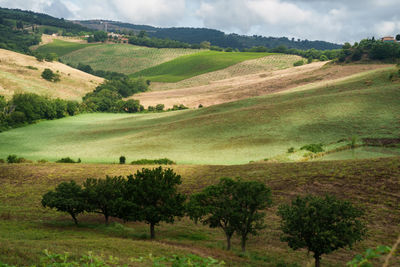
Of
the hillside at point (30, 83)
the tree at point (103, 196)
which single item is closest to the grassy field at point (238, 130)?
the tree at point (103, 196)

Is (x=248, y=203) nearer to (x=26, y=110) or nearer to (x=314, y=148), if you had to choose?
(x=314, y=148)

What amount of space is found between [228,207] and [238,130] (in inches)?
2384

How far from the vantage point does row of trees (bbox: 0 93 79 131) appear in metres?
130

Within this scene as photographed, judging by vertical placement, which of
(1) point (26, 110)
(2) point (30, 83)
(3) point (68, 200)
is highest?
(2) point (30, 83)

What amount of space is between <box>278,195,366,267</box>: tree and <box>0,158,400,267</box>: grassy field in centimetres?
269

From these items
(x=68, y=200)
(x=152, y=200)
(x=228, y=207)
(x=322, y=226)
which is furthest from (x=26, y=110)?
(x=322, y=226)

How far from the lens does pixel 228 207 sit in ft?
126

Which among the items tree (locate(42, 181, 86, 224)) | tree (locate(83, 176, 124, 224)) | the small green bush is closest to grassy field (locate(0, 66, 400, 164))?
the small green bush

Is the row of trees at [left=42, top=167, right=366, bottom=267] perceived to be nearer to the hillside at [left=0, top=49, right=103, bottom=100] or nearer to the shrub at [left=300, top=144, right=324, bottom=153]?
the shrub at [left=300, top=144, right=324, bottom=153]

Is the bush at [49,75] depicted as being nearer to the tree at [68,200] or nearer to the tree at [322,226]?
the tree at [68,200]

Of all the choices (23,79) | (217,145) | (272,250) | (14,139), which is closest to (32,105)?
(14,139)

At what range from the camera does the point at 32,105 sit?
13825 centimetres

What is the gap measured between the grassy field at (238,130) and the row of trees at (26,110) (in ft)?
19.0

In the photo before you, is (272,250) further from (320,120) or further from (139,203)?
(320,120)
